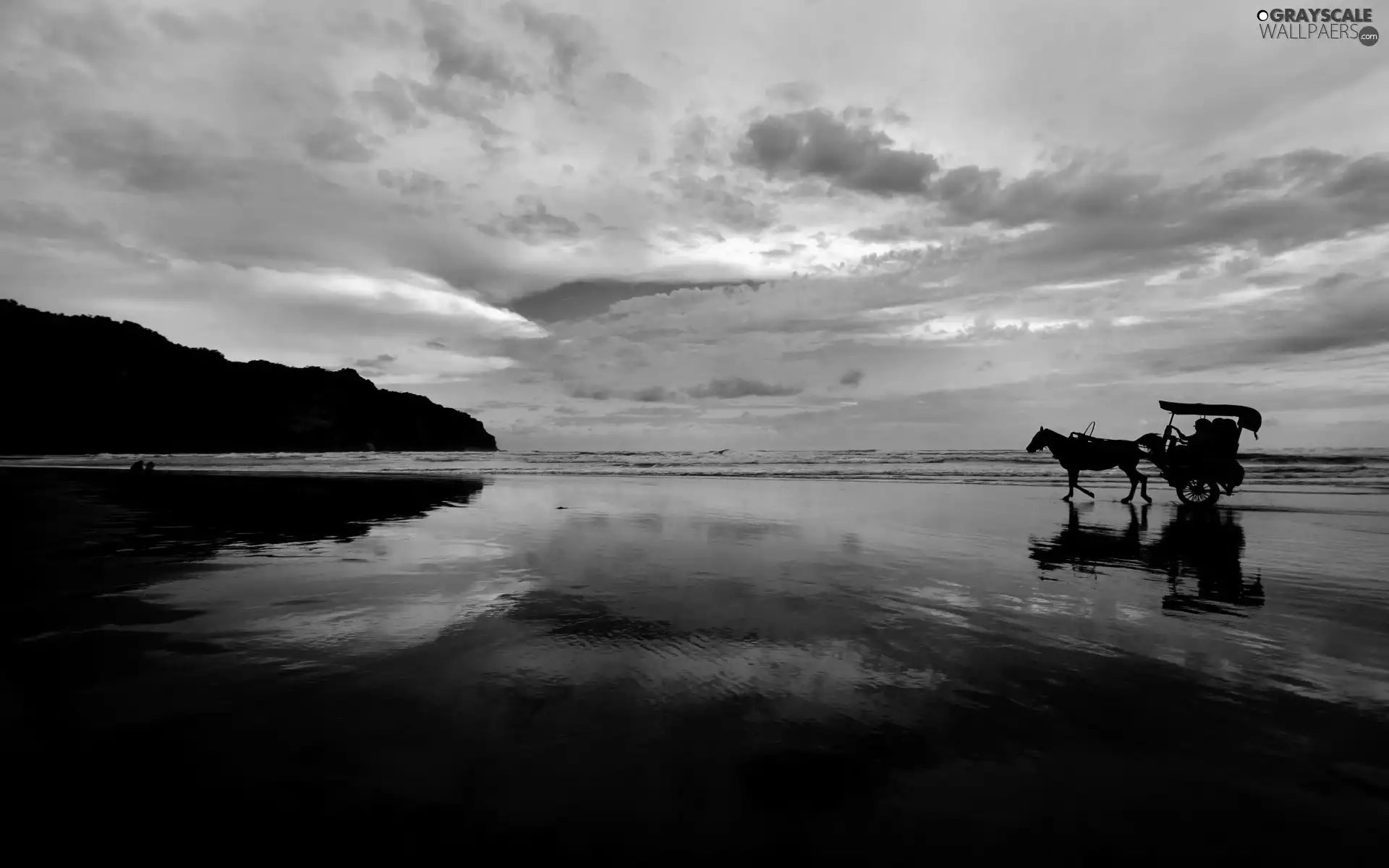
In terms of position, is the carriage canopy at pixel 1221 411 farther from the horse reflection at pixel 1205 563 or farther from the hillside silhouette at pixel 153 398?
the hillside silhouette at pixel 153 398

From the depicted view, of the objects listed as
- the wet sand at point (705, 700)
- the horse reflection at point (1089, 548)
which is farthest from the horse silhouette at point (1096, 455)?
the wet sand at point (705, 700)

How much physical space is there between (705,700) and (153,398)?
130m

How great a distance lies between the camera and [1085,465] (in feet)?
61.6

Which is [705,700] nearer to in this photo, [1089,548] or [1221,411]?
[1089,548]

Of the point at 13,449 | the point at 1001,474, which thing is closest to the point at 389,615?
the point at 1001,474

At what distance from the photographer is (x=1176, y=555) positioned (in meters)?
9.52

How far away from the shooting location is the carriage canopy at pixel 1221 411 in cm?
1647

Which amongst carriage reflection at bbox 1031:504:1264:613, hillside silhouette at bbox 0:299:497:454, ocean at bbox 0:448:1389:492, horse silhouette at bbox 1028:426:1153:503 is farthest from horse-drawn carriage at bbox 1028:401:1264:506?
hillside silhouette at bbox 0:299:497:454

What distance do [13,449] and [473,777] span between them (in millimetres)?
120331

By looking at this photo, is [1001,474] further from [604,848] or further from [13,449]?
[13,449]

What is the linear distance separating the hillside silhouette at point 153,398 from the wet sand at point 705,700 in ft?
338

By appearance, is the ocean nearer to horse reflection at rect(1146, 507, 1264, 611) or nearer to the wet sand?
horse reflection at rect(1146, 507, 1264, 611)

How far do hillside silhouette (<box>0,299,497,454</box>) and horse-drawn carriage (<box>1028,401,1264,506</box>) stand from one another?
107697 millimetres

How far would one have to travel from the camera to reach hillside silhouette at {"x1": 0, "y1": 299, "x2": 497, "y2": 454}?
3376 inches
